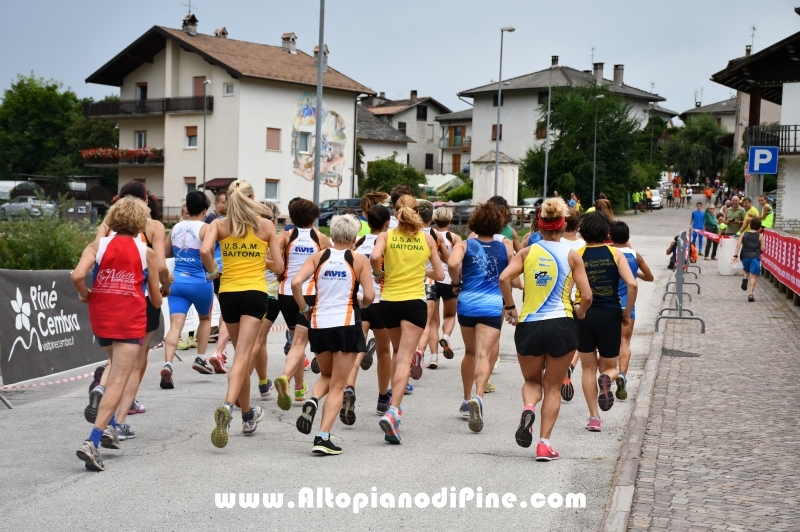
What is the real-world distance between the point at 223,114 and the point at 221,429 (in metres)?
53.7

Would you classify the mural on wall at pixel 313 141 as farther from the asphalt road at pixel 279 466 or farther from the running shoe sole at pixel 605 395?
the running shoe sole at pixel 605 395

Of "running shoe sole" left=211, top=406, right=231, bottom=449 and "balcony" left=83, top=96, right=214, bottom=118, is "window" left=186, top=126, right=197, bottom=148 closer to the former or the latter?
"balcony" left=83, top=96, right=214, bottom=118

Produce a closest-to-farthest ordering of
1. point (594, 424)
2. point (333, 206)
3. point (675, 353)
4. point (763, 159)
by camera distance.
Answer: point (594, 424)
point (675, 353)
point (763, 159)
point (333, 206)

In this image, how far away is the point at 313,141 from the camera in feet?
208

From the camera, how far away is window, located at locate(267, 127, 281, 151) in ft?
198

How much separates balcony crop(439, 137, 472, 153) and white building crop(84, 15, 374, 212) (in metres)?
35.6

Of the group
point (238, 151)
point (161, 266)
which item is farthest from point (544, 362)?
point (238, 151)

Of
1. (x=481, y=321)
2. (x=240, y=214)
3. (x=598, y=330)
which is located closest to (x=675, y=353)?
Answer: (x=598, y=330)

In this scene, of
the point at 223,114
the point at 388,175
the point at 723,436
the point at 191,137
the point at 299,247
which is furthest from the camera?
the point at 388,175

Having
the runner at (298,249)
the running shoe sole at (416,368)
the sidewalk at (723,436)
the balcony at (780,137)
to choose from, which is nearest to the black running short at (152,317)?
the runner at (298,249)

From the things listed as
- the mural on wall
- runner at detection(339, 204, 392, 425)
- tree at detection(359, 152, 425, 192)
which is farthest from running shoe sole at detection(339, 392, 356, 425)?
tree at detection(359, 152, 425, 192)

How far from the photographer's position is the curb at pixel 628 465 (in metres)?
5.75

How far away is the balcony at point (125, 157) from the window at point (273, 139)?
7286 mm

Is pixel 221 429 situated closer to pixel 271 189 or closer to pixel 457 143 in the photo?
pixel 271 189
